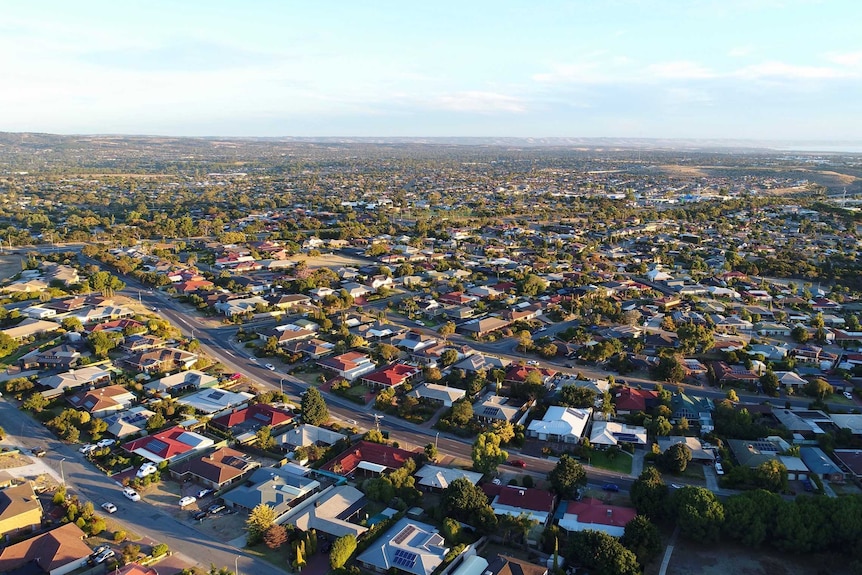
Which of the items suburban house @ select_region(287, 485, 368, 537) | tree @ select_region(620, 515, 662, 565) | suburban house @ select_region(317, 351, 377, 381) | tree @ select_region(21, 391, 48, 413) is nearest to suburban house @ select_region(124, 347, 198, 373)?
tree @ select_region(21, 391, 48, 413)

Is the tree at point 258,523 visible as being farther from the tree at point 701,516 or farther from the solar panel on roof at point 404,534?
the tree at point 701,516

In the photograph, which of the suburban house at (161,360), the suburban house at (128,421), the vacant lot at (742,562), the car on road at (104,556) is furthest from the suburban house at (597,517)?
the suburban house at (161,360)

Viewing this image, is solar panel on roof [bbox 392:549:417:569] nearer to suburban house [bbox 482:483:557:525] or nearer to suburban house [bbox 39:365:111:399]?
suburban house [bbox 482:483:557:525]

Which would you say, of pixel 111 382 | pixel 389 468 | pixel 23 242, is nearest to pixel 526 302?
pixel 389 468

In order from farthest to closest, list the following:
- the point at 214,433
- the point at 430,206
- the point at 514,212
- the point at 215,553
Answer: the point at 430,206 → the point at 514,212 → the point at 214,433 → the point at 215,553

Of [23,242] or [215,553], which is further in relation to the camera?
[23,242]

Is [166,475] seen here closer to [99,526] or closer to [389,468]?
[99,526]

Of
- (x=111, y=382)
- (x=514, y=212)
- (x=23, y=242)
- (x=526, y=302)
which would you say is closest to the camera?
(x=111, y=382)
